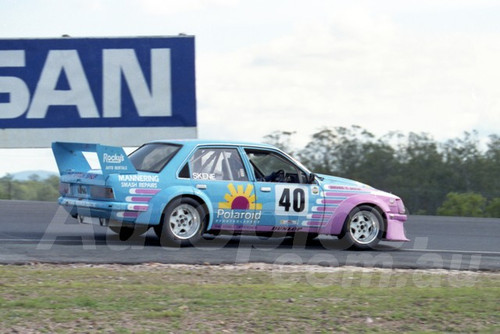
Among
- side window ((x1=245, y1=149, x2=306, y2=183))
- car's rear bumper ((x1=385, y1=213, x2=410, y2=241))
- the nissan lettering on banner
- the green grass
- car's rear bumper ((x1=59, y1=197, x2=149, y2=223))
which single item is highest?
the nissan lettering on banner

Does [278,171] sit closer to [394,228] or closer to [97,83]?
[394,228]

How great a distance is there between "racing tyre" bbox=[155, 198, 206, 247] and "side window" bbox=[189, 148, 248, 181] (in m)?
0.43

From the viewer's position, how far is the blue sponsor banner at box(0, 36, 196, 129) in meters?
12.3

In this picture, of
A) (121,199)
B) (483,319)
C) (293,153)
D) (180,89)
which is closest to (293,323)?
(483,319)

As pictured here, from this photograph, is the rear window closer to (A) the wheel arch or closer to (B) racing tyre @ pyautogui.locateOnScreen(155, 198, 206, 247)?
(A) the wheel arch

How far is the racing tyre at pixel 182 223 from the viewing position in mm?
11750

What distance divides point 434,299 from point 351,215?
400 cm

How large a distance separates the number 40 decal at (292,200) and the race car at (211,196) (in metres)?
0.01

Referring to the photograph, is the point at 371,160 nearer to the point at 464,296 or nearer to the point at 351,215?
the point at 351,215

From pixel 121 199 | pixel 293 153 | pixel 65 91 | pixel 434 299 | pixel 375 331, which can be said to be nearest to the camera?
pixel 375 331

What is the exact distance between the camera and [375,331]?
762 centimetres

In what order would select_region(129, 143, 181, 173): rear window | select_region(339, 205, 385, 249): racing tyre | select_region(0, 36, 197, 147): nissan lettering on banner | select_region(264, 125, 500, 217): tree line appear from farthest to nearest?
select_region(264, 125, 500, 217): tree line < select_region(339, 205, 385, 249): racing tyre < select_region(0, 36, 197, 147): nissan lettering on banner < select_region(129, 143, 181, 173): rear window

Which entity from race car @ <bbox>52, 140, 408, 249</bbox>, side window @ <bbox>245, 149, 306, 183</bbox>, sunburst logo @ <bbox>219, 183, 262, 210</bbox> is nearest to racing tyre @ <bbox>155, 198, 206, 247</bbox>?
race car @ <bbox>52, 140, 408, 249</bbox>

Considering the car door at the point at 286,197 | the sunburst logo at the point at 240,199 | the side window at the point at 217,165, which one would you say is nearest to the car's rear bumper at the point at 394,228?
the car door at the point at 286,197
